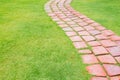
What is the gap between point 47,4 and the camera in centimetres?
927

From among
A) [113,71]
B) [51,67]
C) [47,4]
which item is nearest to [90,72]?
[113,71]

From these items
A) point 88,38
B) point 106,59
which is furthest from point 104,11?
point 106,59

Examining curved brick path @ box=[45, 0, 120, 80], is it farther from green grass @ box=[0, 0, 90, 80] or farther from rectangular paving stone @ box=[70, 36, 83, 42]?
green grass @ box=[0, 0, 90, 80]

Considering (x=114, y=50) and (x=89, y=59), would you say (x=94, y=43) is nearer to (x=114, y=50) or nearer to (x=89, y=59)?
(x=114, y=50)

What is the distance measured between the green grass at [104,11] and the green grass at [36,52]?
131 cm

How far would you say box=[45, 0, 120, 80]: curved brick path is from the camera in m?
3.59

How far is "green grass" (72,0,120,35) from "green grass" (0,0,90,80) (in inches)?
51.8

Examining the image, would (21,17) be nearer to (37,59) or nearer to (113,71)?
(37,59)

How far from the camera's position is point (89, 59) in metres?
3.97

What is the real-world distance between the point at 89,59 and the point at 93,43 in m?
0.79

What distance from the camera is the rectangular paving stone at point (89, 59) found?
3.88 metres

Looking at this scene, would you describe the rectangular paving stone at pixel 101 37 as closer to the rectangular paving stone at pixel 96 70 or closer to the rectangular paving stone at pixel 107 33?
the rectangular paving stone at pixel 107 33

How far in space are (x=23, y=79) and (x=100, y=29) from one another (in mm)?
2874

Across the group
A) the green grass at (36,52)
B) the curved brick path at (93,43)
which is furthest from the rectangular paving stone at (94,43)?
the green grass at (36,52)
